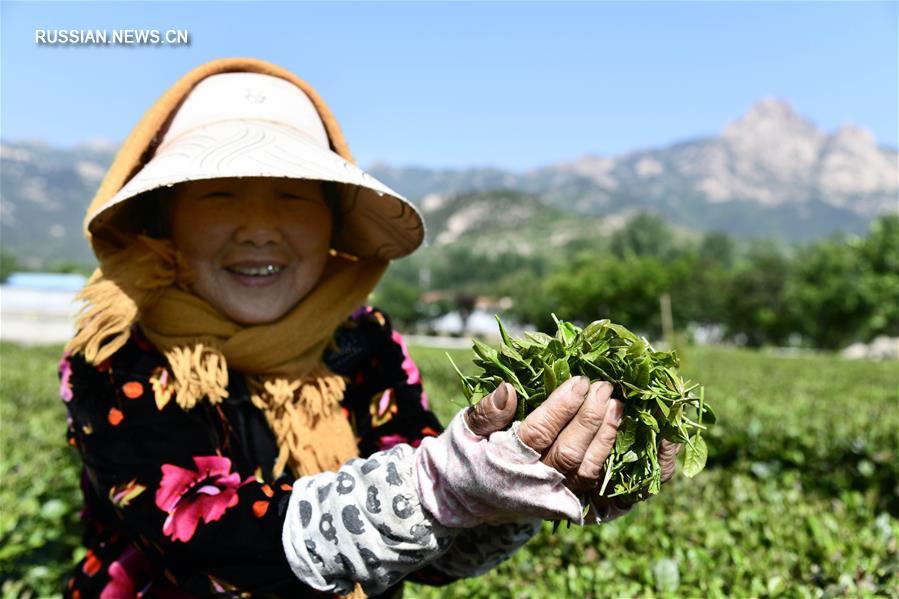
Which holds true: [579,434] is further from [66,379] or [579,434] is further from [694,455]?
[66,379]

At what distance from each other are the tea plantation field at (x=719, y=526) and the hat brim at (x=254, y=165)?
141 centimetres

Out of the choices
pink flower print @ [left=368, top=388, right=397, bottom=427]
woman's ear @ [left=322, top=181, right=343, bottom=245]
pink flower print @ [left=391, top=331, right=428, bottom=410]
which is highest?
woman's ear @ [left=322, top=181, right=343, bottom=245]

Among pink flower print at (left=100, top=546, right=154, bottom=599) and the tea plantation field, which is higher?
pink flower print at (left=100, top=546, right=154, bottom=599)

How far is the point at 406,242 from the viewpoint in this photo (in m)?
2.07

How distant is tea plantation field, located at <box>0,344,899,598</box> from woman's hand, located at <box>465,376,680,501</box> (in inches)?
47.4

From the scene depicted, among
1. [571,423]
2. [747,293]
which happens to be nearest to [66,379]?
[571,423]

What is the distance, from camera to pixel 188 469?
1434 millimetres

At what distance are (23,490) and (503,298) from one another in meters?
70.8

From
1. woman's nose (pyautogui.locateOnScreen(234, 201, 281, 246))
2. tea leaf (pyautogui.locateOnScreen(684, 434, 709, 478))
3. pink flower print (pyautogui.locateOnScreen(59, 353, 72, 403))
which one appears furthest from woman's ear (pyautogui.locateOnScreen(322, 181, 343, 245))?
tea leaf (pyautogui.locateOnScreen(684, 434, 709, 478))

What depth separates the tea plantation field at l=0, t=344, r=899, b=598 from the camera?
86.2 inches

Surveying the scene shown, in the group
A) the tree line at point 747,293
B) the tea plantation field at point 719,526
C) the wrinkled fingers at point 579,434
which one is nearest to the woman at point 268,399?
the wrinkled fingers at point 579,434

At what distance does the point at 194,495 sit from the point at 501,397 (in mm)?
693

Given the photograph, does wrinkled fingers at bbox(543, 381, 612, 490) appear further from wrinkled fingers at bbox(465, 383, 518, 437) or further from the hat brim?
the hat brim

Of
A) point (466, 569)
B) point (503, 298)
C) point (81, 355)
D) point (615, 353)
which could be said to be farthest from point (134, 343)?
point (503, 298)
